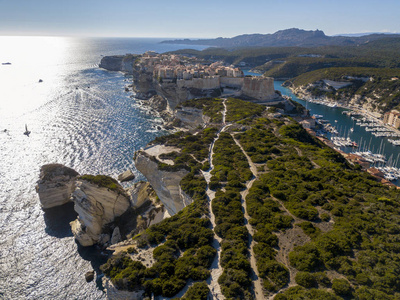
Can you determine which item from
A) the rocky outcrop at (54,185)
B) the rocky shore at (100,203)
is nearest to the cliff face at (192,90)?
the rocky shore at (100,203)

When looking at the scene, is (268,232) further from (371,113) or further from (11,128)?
(371,113)

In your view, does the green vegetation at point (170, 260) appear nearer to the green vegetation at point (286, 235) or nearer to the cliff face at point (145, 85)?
the green vegetation at point (286, 235)

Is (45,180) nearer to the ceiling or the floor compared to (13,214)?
nearer to the ceiling

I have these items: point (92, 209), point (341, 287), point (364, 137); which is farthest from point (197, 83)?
point (341, 287)

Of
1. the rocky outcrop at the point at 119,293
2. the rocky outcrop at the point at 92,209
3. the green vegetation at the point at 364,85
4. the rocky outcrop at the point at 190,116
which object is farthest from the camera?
the green vegetation at the point at 364,85

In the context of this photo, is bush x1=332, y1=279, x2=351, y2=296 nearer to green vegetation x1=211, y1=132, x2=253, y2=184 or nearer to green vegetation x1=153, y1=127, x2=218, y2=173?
green vegetation x1=211, y1=132, x2=253, y2=184

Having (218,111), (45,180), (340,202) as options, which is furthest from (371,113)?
(45,180)
